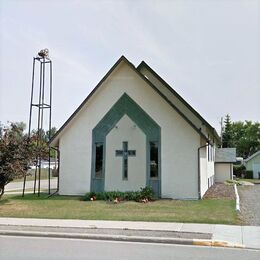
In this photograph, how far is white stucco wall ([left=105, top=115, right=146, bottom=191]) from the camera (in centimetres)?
1927

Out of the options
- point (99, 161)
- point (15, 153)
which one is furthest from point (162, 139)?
point (15, 153)

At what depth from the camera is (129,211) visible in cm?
1380

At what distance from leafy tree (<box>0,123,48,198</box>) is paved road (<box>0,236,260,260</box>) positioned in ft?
24.5

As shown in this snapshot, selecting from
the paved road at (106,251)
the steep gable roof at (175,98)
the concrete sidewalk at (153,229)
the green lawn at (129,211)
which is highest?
the steep gable roof at (175,98)

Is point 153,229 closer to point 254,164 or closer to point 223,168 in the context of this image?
point 223,168

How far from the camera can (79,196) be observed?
19.8m

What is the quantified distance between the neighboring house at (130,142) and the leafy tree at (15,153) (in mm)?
2667

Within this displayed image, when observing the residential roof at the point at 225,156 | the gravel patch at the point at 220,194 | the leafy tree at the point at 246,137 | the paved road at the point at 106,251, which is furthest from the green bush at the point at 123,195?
the leafy tree at the point at 246,137

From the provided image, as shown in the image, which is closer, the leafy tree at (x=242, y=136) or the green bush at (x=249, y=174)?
the green bush at (x=249, y=174)

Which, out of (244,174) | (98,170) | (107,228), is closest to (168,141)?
(98,170)

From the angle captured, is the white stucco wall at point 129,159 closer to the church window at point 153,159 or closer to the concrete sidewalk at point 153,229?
the church window at point 153,159

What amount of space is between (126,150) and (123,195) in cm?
290

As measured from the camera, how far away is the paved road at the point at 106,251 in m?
7.71

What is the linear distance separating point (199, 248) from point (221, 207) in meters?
6.47
